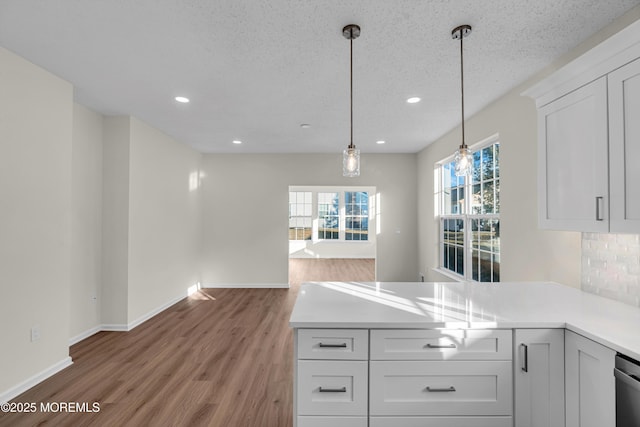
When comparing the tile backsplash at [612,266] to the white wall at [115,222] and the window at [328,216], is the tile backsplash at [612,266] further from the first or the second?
the window at [328,216]

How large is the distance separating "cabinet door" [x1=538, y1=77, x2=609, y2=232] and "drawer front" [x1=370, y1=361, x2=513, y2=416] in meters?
0.95

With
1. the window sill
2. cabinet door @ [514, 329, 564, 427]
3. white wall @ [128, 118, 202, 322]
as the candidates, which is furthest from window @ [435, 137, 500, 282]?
white wall @ [128, 118, 202, 322]

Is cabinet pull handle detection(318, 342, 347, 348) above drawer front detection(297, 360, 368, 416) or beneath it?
above

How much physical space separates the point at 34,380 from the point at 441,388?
311 cm

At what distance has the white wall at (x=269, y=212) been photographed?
5898 millimetres

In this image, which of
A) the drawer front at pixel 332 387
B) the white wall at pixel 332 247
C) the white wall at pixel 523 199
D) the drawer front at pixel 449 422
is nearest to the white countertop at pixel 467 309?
the drawer front at pixel 332 387

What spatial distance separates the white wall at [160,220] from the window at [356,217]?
526 centimetres

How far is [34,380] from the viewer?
2498 millimetres

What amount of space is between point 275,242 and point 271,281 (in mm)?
747

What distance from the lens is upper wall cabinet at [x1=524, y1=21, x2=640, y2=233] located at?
4.78 feet

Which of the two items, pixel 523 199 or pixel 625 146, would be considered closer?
pixel 625 146

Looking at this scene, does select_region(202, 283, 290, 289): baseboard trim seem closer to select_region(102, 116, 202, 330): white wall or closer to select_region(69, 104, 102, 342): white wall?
select_region(102, 116, 202, 330): white wall

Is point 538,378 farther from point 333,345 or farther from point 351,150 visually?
point 351,150

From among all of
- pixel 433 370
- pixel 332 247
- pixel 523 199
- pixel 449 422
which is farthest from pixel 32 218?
pixel 332 247
